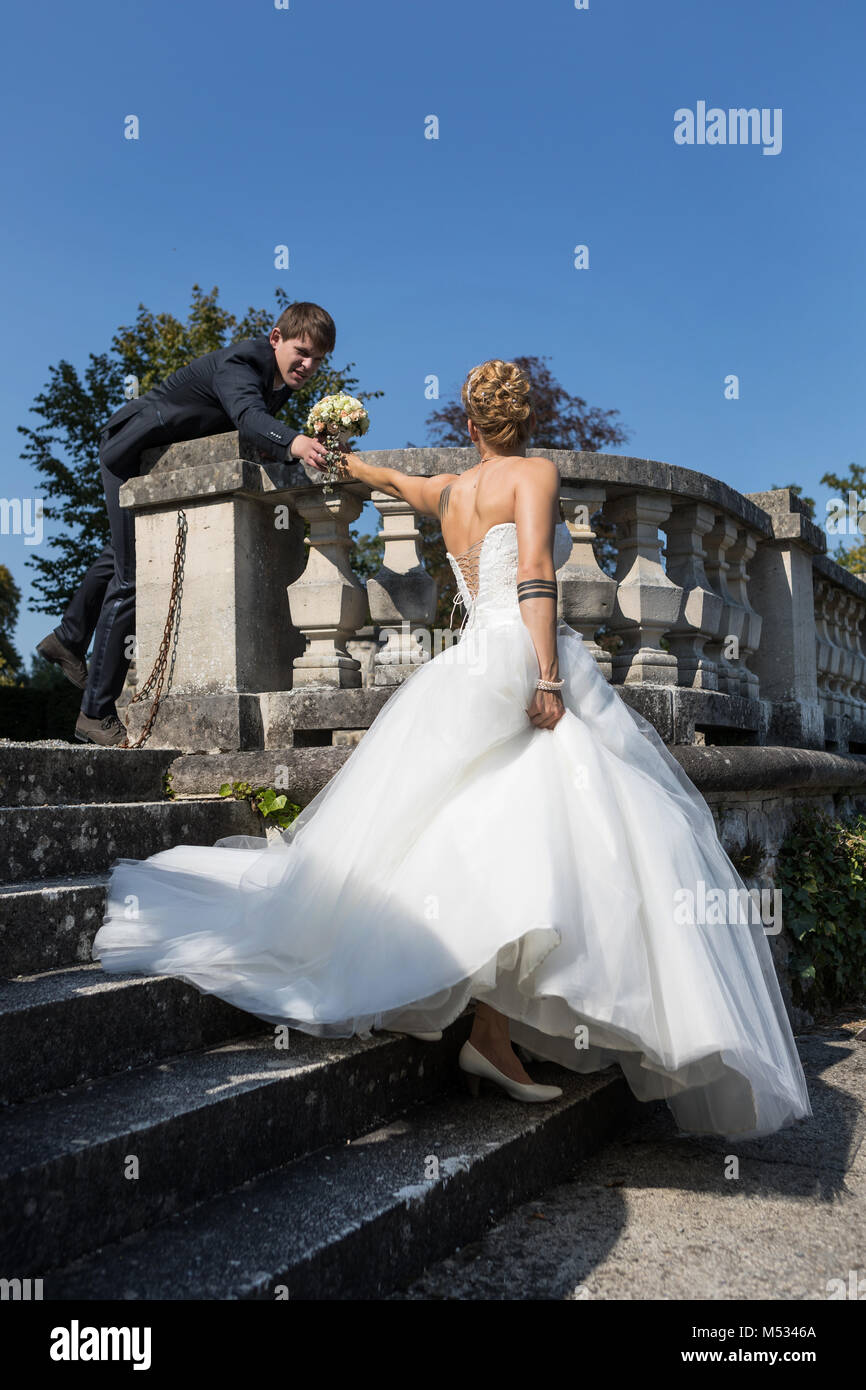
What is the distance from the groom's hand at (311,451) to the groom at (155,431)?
0.29ft

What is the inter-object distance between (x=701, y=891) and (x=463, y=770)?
0.70 metres

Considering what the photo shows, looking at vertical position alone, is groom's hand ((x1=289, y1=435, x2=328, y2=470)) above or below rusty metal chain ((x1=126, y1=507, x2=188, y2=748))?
above

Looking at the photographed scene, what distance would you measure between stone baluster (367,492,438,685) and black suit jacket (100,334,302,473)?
54 centimetres

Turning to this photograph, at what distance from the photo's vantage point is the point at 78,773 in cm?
400

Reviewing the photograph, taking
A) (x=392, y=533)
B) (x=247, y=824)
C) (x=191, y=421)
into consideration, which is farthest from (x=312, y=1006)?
(x=191, y=421)

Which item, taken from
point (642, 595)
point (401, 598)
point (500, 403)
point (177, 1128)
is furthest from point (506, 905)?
point (642, 595)

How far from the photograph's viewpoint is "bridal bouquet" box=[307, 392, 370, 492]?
406cm

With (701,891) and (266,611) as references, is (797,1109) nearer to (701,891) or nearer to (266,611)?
(701,891)

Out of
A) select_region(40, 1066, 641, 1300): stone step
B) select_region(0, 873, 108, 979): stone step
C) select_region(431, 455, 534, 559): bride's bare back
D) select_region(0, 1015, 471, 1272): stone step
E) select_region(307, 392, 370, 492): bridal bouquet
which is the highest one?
select_region(307, 392, 370, 492): bridal bouquet

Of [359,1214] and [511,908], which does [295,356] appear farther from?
[359,1214]

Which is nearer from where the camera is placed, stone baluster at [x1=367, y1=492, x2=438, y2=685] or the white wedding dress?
the white wedding dress

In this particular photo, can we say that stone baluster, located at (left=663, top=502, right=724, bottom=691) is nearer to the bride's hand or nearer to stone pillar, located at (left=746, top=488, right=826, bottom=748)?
stone pillar, located at (left=746, top=488, right=826, bottom=748)

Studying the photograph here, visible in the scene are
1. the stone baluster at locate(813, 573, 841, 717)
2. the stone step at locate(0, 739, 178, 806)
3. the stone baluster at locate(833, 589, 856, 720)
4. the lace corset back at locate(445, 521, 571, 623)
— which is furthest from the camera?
the stone baluster at locate(833, 589, 856, 720)

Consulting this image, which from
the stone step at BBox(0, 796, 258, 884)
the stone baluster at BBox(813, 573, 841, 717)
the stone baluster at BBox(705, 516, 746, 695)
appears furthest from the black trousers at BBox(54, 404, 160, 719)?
the stone baluster at BBox(813, 573, 841, 717)
